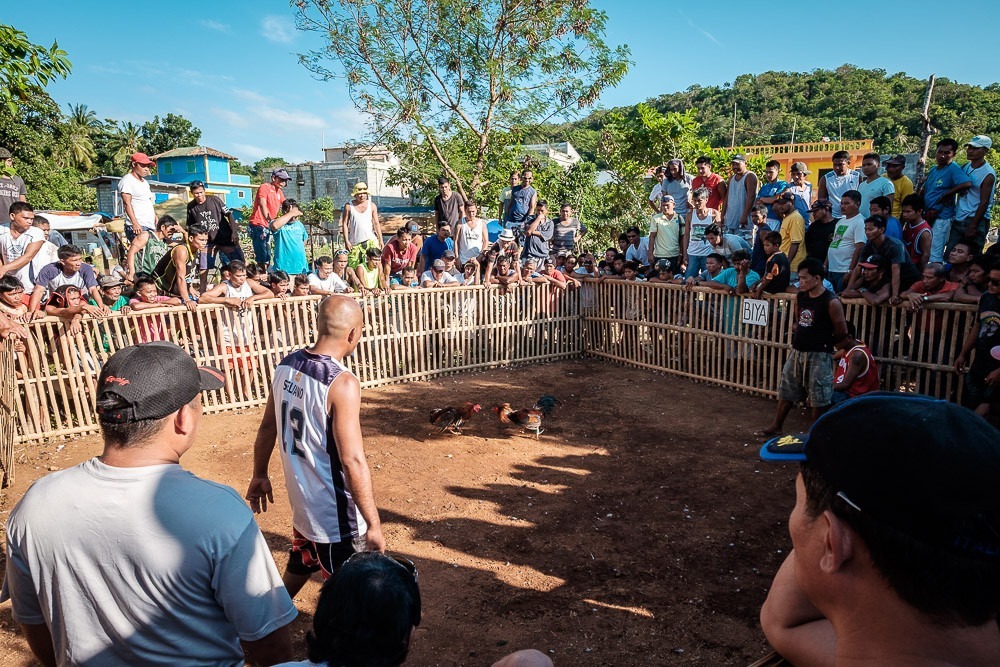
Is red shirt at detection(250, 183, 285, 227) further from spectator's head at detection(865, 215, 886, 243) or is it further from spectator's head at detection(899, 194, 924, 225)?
spectator's head at detection(899, 194, 924, 225)

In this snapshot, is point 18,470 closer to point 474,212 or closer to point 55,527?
point 55,527

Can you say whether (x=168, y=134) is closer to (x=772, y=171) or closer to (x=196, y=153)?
(x=196, y=153)

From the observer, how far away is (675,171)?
1188 centimetres

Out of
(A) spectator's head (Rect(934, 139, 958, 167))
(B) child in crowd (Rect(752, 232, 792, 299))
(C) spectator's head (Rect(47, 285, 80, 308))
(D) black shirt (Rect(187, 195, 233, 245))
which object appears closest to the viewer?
(C) spectator's head (Rect(47, 285, 80, 308))

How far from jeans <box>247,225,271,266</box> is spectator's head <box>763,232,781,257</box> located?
835 centimetres

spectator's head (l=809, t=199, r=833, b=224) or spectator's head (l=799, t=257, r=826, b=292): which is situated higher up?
spectator's head (l=809, t=199, r=833, b=224)

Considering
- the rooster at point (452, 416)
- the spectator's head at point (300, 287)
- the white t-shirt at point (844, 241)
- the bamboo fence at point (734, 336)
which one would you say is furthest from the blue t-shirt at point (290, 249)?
the white t-shirt at point (844, 241)

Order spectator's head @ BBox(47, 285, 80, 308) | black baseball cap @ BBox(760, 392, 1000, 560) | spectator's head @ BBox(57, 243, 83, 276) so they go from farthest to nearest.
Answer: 1. spectator's head @ BBox(57, 243, 83, 276)
2. spectator's head @ BBox(47, 285, 80, 308)
3. black baseball cap @ BBox(760, 392, 1000, 560)

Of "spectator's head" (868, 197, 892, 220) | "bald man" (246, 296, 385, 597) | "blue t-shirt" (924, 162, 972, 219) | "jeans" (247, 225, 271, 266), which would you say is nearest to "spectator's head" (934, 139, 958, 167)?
"blue t-shirt" (924, 162, 972, 219)

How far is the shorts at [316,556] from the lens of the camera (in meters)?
3.48

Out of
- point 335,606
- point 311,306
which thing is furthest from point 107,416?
point 311,306

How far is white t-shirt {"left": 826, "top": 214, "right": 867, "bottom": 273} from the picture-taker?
27.7 feet

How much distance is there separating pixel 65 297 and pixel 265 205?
12.1ft

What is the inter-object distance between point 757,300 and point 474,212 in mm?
5654
